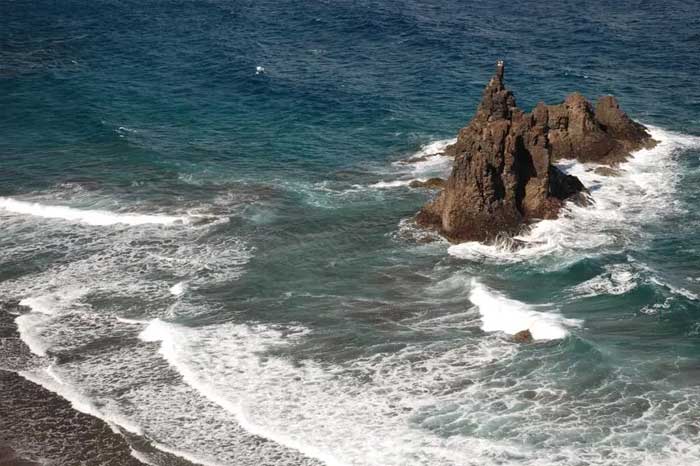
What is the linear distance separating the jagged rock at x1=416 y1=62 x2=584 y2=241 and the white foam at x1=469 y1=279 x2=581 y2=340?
7896 mm

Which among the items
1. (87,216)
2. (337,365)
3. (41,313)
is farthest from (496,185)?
(41,313)

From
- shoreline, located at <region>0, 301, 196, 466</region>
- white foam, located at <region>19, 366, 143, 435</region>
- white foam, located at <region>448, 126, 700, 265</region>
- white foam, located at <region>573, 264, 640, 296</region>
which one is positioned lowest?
shoreline, located at <region>0, 301, 196, 466</region>

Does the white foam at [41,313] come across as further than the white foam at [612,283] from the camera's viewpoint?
No

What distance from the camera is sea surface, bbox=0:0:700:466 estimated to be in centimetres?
4000

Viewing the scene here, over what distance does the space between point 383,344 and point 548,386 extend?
29.2 feet

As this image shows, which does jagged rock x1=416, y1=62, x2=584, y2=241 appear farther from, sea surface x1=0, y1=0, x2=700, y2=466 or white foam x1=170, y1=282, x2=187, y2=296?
white foam x1=170, y1=282, x2=187, y2=296

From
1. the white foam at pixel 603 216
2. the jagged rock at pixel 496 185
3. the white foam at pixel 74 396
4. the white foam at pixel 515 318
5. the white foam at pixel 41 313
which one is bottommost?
the white foam at pixel 74 396

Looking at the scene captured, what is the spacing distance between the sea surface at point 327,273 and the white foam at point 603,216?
24 centimetres

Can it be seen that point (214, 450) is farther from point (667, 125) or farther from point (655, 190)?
point (667, 125)

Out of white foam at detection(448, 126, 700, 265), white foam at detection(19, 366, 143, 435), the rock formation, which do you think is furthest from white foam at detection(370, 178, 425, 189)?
white foam at detection(19, 366, 143, 435)

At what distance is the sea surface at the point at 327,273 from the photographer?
1575 inches

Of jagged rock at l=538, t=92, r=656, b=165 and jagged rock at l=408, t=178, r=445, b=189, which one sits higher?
jagged rock at l=538, t=92, r=656, b=165

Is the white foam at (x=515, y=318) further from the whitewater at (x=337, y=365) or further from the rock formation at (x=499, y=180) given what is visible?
the rock formation at (x=499, y=180)

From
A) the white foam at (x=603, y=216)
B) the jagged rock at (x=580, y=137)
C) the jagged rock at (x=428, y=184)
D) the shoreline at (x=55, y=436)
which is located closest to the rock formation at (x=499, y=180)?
the white foam at (x=603, y=216)
